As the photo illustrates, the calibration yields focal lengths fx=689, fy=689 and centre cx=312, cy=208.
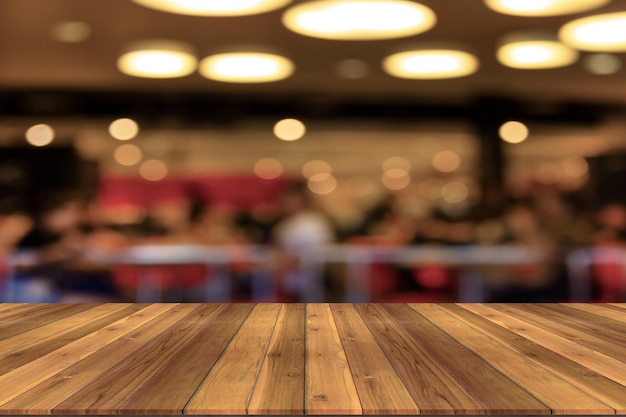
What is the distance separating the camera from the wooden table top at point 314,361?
1603 millimetres

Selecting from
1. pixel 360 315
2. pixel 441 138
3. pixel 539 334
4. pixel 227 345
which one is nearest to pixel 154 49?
pixel 360 315

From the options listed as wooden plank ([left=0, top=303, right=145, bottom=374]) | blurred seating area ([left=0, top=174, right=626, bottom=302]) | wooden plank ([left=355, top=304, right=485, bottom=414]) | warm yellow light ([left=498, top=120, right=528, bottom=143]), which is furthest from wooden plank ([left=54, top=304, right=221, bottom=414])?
warm yellow light ([left=498, top=120, right=528, bottom=143])

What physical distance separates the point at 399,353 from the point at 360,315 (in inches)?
34.2

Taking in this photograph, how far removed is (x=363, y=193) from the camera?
11.5m

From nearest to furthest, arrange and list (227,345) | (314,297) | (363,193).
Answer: (227,345)
(314,297)
(363,193)

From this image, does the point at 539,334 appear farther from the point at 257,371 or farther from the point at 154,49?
the point at 154,49

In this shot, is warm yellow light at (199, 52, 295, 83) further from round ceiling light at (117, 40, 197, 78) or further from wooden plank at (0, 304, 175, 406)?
wooden plank at (0, 304, 175, 406)

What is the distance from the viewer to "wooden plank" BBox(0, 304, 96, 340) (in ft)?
8.82

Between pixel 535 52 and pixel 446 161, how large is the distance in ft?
16.2

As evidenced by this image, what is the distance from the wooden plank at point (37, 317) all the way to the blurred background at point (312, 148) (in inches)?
38.8

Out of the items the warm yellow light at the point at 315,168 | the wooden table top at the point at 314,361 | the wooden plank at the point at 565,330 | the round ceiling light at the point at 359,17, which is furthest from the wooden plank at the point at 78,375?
the warm yellow light at the point at 315,168

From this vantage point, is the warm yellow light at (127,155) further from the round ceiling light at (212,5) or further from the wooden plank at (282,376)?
the wooden plank at (282,376)

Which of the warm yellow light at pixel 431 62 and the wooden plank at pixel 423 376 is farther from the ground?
the warm yellow light at pixel 431 62

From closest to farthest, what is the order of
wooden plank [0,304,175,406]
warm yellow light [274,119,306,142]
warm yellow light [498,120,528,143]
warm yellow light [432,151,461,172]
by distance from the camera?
1. wooden plank [0,304,175,406]
2. warm yellow light [498,120,528,143]
3. warm yellow light [274,119,306,142]
4. warm yellow light [432,151,461,172]
